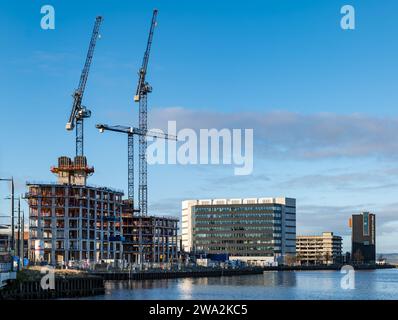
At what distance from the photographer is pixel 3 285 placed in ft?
295
